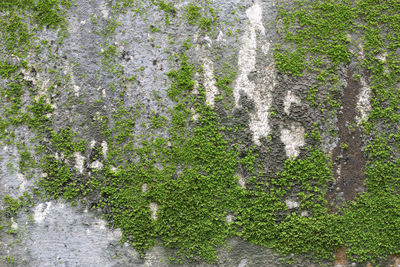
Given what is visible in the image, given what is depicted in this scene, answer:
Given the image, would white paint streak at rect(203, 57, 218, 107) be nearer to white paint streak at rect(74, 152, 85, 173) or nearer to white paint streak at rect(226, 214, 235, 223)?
white paint streak at rect(226, 214, 235, 223)

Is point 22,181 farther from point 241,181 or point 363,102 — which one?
point 363,102

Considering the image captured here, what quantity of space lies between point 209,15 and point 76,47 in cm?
124

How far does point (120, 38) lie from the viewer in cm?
248

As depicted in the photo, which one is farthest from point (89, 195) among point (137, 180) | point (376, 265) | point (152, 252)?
point (376, 265)

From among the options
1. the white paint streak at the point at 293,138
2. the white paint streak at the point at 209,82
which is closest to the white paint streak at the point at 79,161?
the white paint streak at the point at 209,82

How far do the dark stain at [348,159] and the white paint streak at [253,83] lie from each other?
2.14ft

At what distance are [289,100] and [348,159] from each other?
0.72 meters

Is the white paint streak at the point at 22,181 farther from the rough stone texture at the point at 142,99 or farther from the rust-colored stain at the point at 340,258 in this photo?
the rust-colored stain at the point at 340,258

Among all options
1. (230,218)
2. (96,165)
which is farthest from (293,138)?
(96,165)

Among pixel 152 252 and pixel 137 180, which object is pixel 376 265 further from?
pixel 137 180

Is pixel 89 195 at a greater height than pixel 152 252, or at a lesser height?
greater

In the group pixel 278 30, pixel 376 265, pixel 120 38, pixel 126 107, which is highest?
pixel 278 30

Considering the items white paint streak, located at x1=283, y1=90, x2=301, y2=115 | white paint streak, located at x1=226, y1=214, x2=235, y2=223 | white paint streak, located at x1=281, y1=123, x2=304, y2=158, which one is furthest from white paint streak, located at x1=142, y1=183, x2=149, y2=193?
white paint streak, located at x1=283, y1=90, x2=301, y2=115

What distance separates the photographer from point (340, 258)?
2.34m
